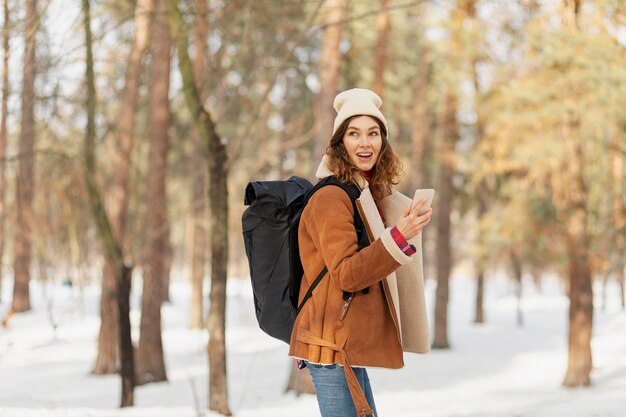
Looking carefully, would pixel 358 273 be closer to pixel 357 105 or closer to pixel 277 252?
pixel 277 252

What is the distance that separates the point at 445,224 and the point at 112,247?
13.8 meters

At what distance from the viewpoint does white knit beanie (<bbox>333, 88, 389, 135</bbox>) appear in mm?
2881

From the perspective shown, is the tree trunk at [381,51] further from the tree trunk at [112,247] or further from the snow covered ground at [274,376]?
the tree trunk at [112,247]

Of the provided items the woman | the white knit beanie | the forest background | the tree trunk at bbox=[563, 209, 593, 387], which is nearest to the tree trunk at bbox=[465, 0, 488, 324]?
the forest background

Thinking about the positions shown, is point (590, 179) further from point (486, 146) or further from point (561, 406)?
point (561, 406)

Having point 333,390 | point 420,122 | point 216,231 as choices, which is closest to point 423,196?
point 333,390

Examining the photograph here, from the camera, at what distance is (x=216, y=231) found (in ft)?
25.6

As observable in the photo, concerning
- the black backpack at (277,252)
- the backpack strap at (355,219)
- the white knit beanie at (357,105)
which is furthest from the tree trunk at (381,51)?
the backpack strap at (355,219)

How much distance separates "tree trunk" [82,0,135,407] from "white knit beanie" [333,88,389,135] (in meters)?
6.51

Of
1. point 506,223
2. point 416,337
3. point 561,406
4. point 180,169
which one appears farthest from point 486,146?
point 180,169

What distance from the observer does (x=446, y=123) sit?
21.8 metres

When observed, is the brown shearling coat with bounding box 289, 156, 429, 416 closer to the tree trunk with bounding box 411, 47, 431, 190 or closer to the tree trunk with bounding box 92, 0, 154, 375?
the tree trunk with bounding box 92, 0, 154, 375

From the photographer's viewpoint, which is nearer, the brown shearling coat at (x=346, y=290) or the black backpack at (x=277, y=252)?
the brown shearling coat at (x=346, y=290)

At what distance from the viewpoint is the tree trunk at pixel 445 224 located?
2047 centimetres
